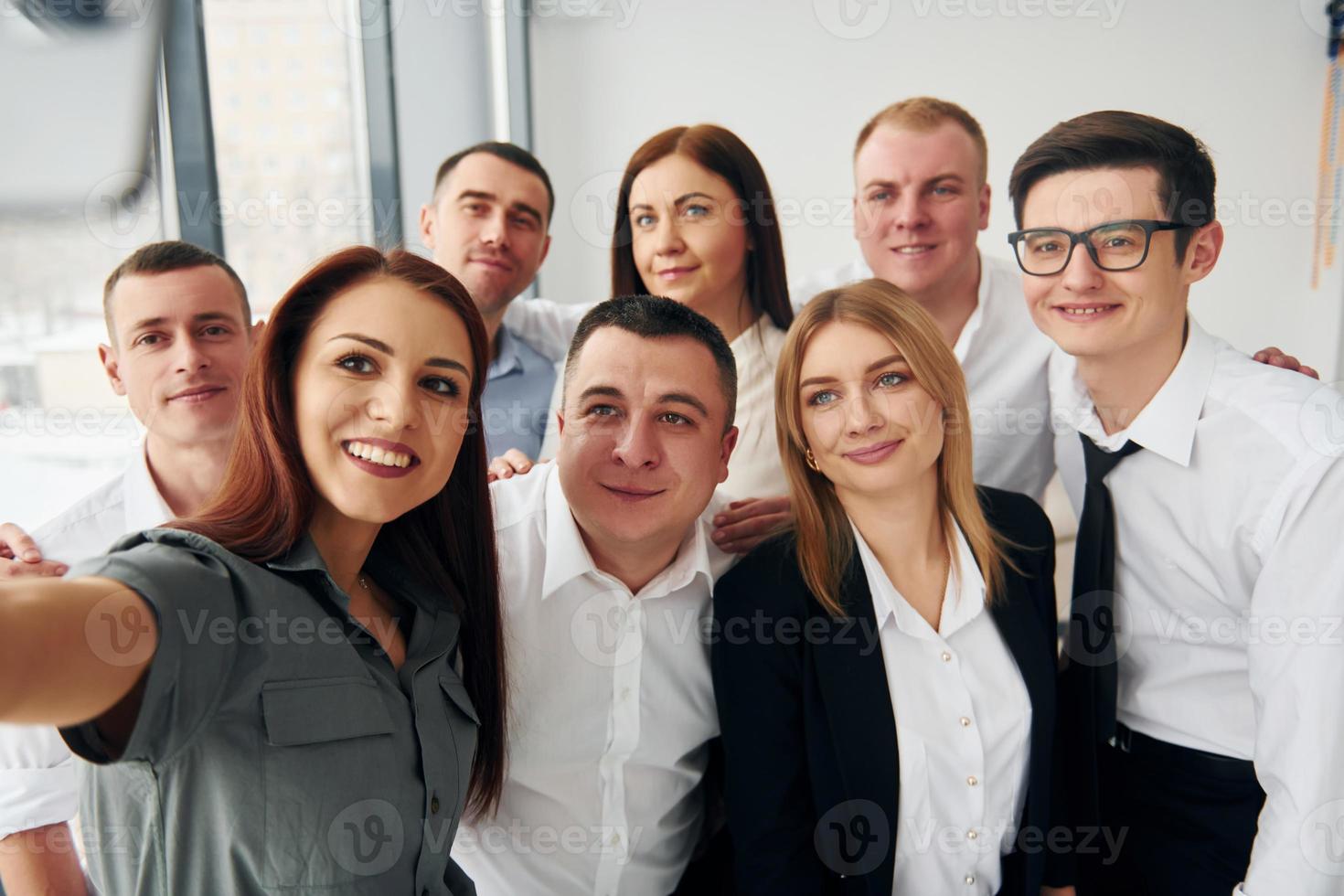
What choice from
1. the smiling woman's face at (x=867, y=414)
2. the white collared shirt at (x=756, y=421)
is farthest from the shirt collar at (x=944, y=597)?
the white collared shirt at (x=756, y=421)

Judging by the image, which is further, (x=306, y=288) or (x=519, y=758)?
(x=519, y=758)

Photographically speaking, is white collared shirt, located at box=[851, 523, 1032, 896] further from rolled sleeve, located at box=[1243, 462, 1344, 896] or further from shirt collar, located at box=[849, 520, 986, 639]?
rolled sleeve, located at box=[1243, 462, 1344, 896]

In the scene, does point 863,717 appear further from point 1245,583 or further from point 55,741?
point 55,741

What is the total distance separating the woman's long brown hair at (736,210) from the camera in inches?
93.8

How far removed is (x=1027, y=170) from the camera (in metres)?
1.99

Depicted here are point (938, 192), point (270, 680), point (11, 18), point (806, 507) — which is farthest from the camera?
point (938, 192)

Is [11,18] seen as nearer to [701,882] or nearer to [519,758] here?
[519,758]

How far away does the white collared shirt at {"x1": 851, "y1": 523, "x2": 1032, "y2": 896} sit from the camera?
1678mm

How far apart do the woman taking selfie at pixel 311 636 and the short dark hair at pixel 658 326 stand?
1.18ft

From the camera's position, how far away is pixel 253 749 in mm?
1088

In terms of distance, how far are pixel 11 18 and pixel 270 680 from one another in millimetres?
2131

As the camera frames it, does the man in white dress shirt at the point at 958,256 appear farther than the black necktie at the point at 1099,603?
Yes

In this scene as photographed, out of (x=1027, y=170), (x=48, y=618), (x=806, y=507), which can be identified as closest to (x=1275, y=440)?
(x=1027, y=170)

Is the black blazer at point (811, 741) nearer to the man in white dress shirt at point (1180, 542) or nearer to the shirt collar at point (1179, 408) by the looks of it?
the man in white dress shirt at point (1180, 542)
